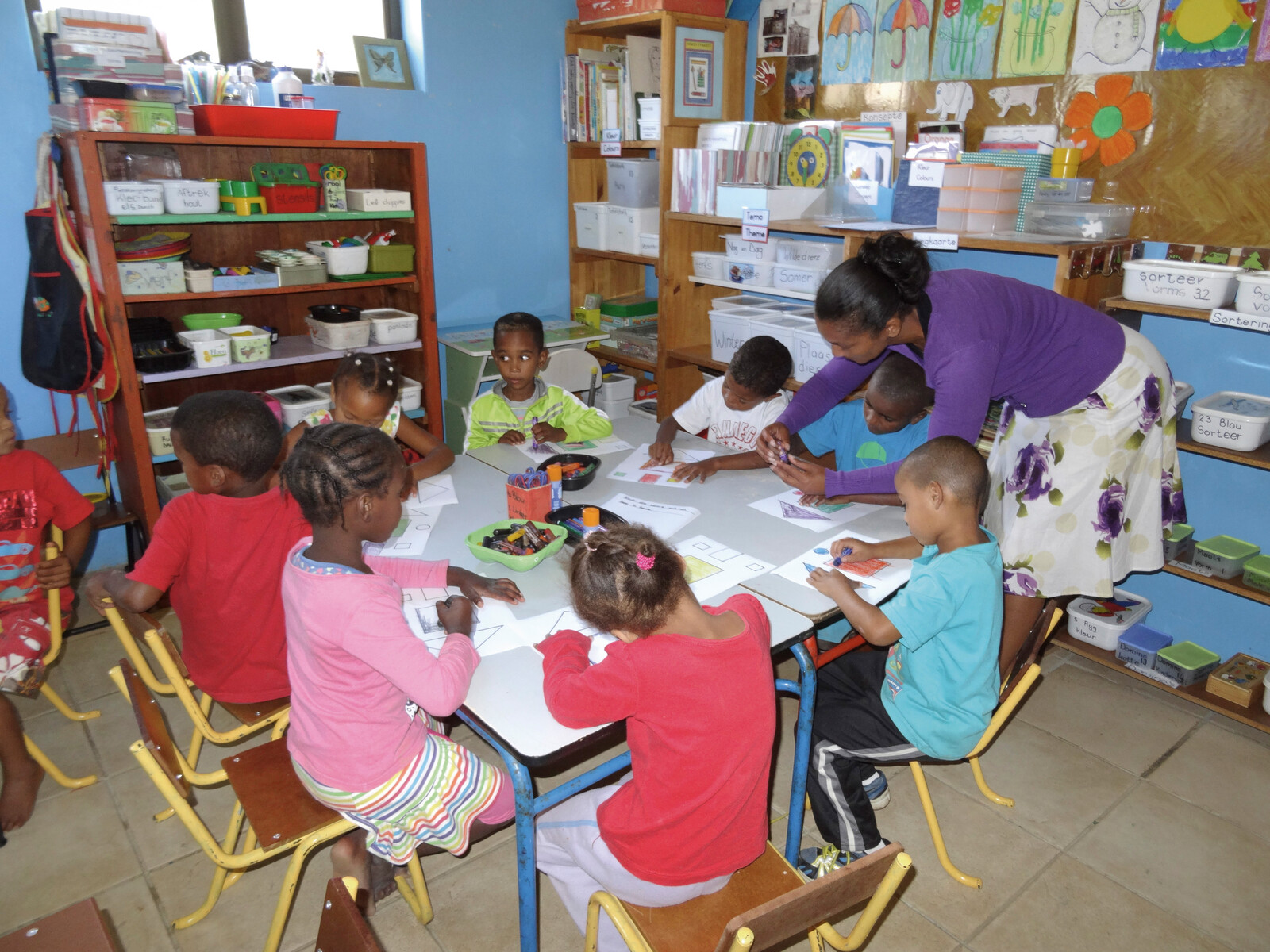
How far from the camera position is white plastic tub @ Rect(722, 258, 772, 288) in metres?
3.53

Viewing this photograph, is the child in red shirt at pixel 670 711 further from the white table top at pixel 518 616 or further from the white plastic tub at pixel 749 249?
the white plastic tub at pixel 749 249

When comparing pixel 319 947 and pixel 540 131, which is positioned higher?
pixel 540 131

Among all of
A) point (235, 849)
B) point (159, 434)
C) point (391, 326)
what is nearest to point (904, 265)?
point (235, 849)

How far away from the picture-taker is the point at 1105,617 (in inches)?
117

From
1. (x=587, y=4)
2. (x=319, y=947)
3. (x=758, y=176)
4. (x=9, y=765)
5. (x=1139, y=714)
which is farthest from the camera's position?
(x=587, y=4)

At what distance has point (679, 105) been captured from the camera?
12.1 feet

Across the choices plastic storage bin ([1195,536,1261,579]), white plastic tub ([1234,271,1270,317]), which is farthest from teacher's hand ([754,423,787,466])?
plastic storage bin ([1195,536,1261,579])

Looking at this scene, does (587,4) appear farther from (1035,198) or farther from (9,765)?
(9,765)

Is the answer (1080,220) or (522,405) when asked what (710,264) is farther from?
(1080,220)

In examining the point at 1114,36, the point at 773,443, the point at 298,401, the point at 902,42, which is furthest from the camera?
the point at 298,401

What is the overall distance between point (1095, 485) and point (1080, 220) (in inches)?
37.4

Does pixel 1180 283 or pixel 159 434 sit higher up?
pixel 1180 283

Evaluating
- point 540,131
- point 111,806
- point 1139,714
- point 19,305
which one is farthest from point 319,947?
point 540,131

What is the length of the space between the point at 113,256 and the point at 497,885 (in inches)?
96.0
